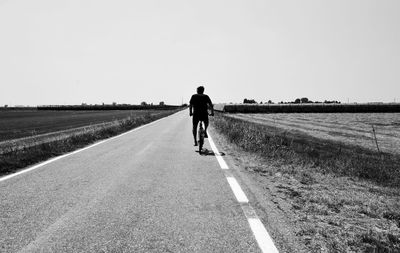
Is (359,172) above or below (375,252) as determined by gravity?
below

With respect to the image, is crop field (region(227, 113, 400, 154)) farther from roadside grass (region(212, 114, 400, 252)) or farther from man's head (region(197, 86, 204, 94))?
man's head (region(197, 86, 204, 94))

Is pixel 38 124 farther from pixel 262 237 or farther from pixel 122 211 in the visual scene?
pixel 262 237

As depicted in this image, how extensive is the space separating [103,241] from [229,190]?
115 inches

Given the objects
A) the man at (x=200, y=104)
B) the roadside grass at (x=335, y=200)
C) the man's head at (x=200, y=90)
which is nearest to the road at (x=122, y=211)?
the roadside grass at (x=335, y=200)

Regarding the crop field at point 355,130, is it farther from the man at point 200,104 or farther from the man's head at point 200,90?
the man's head at point 200,90

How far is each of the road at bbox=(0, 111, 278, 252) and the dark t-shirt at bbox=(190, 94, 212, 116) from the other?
147 inches

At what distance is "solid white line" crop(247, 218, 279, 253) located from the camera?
3.39 metres

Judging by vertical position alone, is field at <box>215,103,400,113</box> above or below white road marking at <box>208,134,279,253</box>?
below

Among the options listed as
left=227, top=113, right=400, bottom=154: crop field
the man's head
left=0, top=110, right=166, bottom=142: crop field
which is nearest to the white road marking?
the man's head

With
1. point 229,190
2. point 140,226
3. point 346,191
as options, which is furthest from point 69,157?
A: point 346,191

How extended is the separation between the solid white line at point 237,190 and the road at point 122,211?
0.32ft

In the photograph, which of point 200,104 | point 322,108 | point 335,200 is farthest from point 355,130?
point 322,108

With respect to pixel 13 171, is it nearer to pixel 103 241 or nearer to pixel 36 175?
pixel 36 175

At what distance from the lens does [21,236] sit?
12.2 ft
